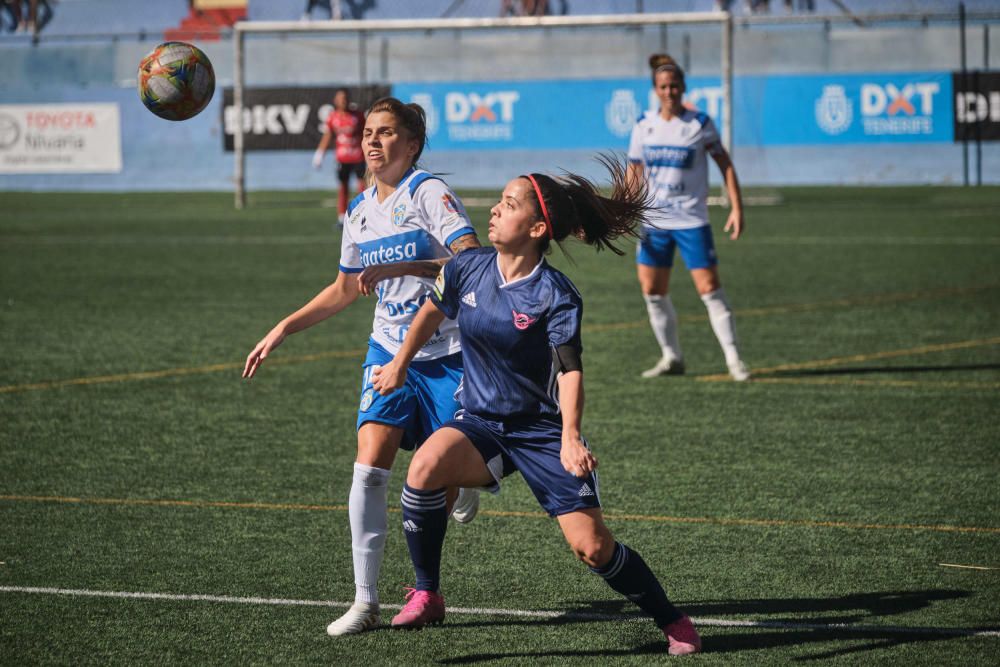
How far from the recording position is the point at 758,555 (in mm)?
5910

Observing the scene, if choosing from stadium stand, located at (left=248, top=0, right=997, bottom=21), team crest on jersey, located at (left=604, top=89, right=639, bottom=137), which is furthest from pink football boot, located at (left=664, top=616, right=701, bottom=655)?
stadium stand, located at (left=248, top=0, right=997, bottom=21)

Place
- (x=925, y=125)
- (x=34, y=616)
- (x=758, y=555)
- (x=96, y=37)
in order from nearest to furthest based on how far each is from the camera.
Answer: (x=34, y=616), (x=758, y=555), (x=925, y=125), (x=96, y=37)

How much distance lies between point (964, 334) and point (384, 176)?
25.8 feet

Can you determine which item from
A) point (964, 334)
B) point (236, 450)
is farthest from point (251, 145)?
point (236, 450)

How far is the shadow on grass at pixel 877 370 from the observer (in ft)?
34.0

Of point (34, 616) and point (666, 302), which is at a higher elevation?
point (666, 302)

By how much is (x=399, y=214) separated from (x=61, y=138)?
32.1 metres

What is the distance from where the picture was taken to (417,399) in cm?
529

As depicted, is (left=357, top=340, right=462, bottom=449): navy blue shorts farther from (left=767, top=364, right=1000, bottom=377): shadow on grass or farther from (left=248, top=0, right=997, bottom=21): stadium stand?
(left=248, top=0, right=997, bottom=21): stadium stand

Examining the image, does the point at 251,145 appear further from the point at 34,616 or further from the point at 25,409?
the point at 34,616

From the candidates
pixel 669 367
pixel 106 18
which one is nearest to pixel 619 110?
pixel 106 18

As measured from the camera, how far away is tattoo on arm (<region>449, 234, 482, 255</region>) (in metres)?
5.22

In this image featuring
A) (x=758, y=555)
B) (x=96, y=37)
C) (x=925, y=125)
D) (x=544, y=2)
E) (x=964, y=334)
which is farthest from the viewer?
(x=96, y=37)

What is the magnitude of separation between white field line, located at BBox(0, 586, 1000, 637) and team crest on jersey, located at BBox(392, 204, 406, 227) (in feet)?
4.59
